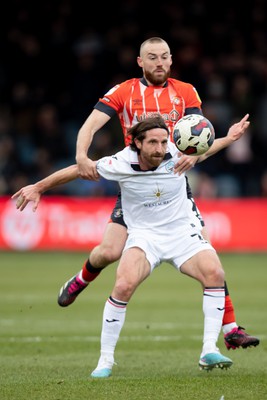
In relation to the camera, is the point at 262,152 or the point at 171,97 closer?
the point at 171,97

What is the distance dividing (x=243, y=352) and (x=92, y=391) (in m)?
3.29

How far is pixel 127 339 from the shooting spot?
1121cm

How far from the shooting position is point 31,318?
12.7m

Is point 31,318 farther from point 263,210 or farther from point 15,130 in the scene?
point 15,130

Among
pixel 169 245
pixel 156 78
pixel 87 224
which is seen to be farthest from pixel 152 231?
pixel 87 224

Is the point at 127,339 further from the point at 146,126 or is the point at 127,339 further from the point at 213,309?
the point at 146,126

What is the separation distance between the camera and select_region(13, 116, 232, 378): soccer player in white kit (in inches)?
332

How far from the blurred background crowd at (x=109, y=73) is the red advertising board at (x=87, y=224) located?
0.71 meters

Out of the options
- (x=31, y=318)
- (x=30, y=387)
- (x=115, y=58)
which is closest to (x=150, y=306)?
(x=31, y=318)

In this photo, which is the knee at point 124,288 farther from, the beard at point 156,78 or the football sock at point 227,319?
the beard at point 156,78

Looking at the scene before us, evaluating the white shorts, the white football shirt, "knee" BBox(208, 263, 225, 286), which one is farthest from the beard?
"knee" BBox(208, 263, 225, 286)

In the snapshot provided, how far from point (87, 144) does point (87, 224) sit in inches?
470

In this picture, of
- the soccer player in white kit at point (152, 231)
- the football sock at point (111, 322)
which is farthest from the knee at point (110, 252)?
the football sock at point (111, 322)

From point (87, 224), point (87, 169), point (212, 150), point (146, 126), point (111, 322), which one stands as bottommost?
point (87, 224)
